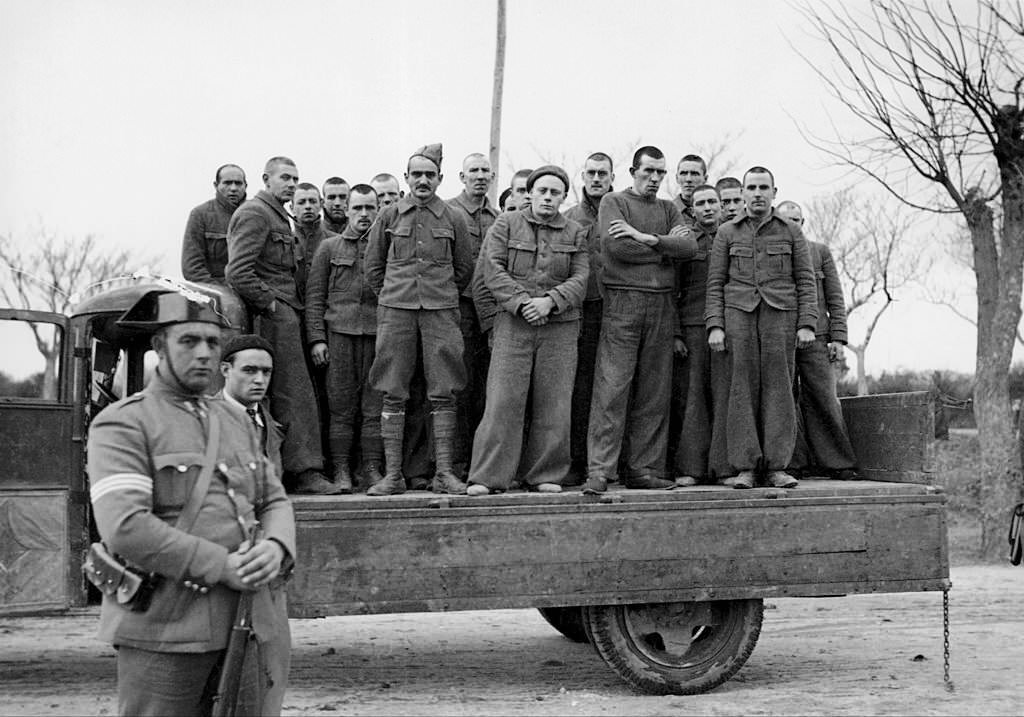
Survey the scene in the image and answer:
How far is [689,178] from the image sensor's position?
7812 mm

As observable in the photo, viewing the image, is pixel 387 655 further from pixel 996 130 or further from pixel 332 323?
pixel 996 130

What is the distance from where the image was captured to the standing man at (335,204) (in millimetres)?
7918

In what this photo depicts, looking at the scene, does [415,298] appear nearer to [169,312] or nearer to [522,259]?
[522,259]

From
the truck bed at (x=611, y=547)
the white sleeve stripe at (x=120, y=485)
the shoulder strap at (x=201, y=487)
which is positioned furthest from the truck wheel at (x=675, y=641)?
the white sleeve stripe at (x=120, y=485)

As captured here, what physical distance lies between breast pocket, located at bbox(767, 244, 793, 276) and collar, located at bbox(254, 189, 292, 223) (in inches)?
109

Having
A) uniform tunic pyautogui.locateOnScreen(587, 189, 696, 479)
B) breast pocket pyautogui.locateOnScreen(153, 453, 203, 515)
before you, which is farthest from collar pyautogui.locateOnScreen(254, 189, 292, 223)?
breast pocket pyautogui.locateOnScreen(153, 453, 203, 515)

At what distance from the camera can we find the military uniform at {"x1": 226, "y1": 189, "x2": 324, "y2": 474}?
6.56 m

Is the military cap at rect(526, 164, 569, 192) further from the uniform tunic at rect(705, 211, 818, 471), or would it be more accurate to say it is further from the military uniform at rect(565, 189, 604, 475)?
the uniform tunic at rect(705, 211, 818, 471)

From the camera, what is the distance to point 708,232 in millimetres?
7527

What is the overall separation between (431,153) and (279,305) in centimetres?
124

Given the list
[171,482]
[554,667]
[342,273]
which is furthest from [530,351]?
[171,482]

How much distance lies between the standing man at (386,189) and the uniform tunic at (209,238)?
3.12ft

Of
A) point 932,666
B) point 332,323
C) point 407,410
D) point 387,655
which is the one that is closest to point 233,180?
point 332,323

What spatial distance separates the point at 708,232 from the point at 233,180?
2935 mm
